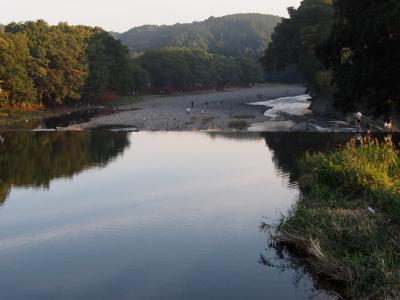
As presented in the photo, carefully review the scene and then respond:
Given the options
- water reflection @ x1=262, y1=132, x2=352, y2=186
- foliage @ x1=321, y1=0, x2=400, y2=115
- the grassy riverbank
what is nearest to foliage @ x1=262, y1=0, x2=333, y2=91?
water reflection @ x1=262, y1=132, x2=352, y2=186

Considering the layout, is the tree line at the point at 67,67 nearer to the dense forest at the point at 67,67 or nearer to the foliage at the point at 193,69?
the dense forest at the point at 67,67

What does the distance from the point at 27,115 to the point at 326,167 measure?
68.7 metres

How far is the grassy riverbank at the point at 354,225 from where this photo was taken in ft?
52.0

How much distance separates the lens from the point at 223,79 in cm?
18150

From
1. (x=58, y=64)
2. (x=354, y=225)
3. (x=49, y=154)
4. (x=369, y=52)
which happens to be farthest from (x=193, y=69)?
(x=354, y=225)

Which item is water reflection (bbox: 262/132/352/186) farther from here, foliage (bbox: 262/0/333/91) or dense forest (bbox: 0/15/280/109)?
dense forest (bbox: 0/15/280/109)

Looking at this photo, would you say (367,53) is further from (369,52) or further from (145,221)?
(145,221)

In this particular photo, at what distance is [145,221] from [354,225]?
10728mm

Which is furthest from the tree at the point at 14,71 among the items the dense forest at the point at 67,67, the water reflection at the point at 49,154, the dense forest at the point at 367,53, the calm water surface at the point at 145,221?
the dense forest at the point at 367,53

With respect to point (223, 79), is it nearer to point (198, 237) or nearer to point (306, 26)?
point (306, 26)

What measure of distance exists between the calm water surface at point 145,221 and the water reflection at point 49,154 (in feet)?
0.52

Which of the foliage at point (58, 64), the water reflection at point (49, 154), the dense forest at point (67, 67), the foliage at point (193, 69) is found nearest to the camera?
the water reflection at point (49, 154)

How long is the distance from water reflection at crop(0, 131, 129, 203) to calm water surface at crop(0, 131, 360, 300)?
6.3 inches

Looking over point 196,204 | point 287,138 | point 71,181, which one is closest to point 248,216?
point 196,204
